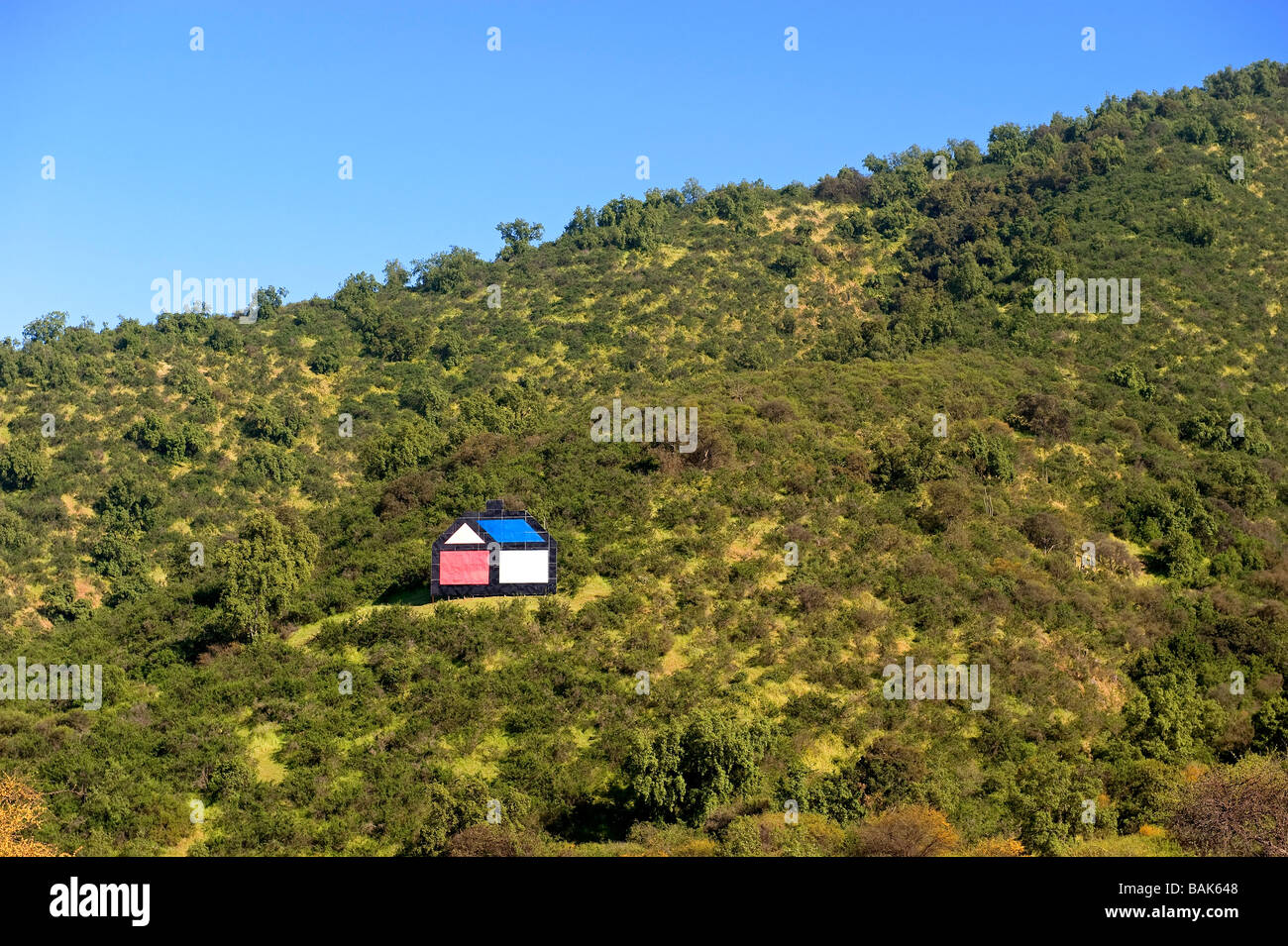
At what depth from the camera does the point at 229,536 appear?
222ft

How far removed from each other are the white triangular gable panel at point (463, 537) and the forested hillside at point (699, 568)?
2.82m

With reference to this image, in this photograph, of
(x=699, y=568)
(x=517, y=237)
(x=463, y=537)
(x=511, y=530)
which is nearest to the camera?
(x=463, y=537)

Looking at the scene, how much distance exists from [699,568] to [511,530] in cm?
889

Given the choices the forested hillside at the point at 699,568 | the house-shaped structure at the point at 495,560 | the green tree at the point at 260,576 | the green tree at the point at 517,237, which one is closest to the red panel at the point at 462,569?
the house-shaped structure at the point at 495,560

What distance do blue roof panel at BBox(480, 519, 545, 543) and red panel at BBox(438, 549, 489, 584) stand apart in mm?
1232

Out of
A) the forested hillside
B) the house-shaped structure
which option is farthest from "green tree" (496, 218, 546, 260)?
the house-shaped structure

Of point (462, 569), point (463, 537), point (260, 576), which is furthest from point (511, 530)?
A: point (260, 576)

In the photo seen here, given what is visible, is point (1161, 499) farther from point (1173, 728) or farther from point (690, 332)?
point (690, 332)

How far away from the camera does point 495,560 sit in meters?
43.9

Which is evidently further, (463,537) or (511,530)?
(511,530)

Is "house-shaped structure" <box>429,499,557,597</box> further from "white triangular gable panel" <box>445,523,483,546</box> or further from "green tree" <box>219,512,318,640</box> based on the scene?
"green tree" <box>219,512,318,640</box>

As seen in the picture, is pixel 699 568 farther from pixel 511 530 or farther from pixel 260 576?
pixel 260 576

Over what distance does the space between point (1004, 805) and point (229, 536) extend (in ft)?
171

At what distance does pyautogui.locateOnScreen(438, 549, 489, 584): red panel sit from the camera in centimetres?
4381
